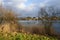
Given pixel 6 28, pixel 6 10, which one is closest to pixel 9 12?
pixel 6 10

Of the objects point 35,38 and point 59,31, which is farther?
point 59,31

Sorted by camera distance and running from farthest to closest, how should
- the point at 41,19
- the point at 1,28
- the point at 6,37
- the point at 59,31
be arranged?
the point at 41,19, the point at 59,31, the point at 1,28, the point at 6,37

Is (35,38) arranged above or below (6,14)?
below

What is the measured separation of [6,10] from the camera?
26703 mm

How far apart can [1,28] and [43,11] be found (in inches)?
270

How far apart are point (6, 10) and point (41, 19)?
497 centimetres

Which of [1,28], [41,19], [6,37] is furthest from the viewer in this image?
[41,19]

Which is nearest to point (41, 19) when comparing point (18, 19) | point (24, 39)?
point (18, 19)

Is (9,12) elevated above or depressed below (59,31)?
above

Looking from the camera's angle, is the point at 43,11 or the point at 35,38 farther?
the point at 43,11

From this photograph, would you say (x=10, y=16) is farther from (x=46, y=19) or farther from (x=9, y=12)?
(x=46, y=19)

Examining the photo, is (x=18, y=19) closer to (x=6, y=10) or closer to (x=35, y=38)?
(x=6, y=10)

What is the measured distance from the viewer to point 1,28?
2352cm

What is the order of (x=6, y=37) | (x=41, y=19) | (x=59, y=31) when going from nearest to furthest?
(x=6, y=37), (x=59, y=31), (x=41, y=19)
